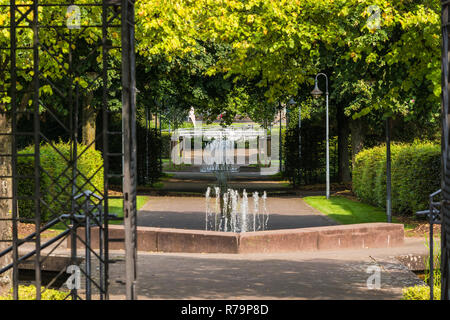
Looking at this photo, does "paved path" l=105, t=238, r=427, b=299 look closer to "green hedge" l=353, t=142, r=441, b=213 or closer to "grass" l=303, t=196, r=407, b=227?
"green hedge" l=353, t=142, r=441, b=213

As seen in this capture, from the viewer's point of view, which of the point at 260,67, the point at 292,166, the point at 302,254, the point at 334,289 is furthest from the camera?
the point at 292,166

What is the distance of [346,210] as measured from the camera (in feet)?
69.3

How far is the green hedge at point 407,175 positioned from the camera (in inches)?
667

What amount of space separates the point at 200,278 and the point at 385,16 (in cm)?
660

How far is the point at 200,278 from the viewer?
10461 mm

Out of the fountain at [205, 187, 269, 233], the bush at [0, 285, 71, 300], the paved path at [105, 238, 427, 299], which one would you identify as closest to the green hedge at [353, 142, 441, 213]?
the fountain at [205, 187, 269, 233]

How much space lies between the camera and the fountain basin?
13070mm

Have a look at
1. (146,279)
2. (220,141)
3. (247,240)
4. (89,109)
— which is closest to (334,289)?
(146,279)

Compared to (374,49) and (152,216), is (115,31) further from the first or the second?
(152,216)

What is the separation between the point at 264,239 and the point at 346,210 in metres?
8.45

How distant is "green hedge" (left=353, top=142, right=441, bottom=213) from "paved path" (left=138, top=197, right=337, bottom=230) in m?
1.87

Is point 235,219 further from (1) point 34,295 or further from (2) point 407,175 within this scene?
(1) point 34,295

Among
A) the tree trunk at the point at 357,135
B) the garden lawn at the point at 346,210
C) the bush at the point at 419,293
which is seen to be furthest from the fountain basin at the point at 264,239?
the tree trunk at the point at 357,135

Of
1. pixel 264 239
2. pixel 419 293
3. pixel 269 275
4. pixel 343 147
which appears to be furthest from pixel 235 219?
pixel 343 147
